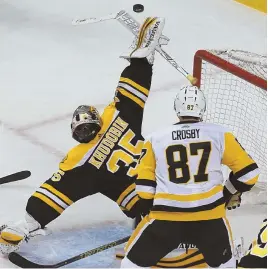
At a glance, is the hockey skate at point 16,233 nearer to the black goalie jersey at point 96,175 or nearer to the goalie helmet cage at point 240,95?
the black goalie jersey at point 96,175

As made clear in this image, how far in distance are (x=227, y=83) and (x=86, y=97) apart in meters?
0.91

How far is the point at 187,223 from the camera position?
309 cm

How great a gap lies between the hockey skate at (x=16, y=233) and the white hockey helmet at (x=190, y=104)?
31.3 inches

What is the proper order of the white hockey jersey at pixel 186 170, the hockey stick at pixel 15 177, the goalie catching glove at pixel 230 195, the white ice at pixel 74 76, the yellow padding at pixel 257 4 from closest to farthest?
the white hockey jersey at pixel 186 170 → the goalie catching glove at pixel 230 195 → the white ice at pixel 74 76 → the hockey stick at pixel 15 177 → the yellow padding at pixel 257 4

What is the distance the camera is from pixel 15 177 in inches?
167

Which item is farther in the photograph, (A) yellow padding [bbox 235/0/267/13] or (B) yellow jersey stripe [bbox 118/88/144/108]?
(A) yellow padding [bbox 235/0/267/13]

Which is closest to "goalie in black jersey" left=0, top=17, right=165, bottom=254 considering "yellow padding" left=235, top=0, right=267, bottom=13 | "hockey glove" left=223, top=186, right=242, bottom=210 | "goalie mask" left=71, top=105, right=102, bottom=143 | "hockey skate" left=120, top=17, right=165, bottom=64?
"goalie mask" left=71, top=105, right=102, bottom=143

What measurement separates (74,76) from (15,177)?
4.51ft

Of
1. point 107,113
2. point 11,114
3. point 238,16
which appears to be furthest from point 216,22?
point 107,113

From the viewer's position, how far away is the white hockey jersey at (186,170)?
3.09 m

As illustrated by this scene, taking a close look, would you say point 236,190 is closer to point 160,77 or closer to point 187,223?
point 187,223

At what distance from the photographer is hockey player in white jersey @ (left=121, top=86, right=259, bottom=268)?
3.09 metres

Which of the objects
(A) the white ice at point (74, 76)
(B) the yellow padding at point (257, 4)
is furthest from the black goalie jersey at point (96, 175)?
(B) the yellow padding at point (257, 4)

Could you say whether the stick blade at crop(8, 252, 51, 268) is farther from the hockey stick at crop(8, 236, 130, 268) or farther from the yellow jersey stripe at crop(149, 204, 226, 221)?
the yellow jersey stripe at crop(149, 204, 226, 221)
